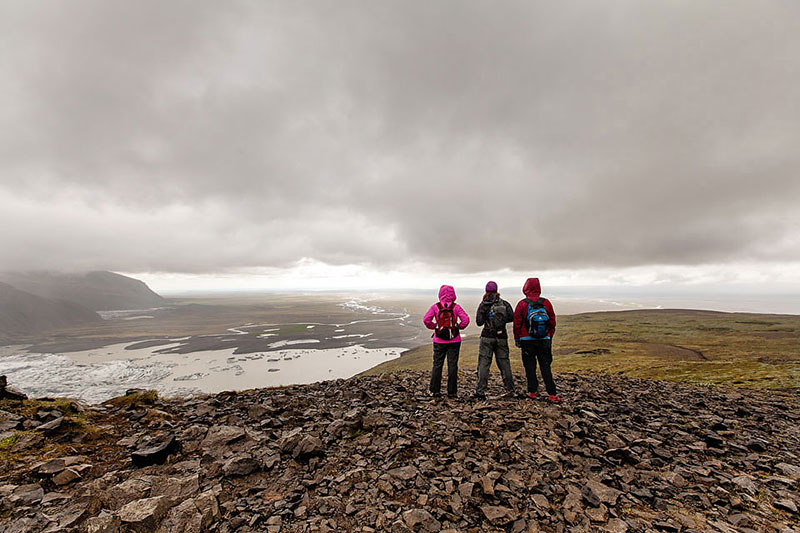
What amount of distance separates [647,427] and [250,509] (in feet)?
40.0

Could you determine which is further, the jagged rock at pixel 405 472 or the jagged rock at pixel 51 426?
the jagged rock at pixel 51 426

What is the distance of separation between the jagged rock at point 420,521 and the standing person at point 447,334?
688 cm

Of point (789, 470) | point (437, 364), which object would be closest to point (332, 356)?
point (437, 364)

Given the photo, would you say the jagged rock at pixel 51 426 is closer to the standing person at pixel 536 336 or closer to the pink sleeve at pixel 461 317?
the pink sleeve at pixel 461 317

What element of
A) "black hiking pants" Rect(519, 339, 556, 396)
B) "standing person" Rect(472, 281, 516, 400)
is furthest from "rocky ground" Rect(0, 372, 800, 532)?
"standing person" Rect(472, 281, 516, 400)

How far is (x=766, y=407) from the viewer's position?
12578 mm

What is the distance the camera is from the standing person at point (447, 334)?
42.1ft

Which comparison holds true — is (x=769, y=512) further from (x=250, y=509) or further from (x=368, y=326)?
(x=368, y=326)

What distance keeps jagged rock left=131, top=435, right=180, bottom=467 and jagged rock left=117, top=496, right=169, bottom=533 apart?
1.83 m

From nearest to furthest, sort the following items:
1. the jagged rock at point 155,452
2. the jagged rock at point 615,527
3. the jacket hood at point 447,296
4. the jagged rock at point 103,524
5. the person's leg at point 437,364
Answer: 1. the jagged rock at point 103,524
2. the jagged rock at point 615,527
3. the jagged rock at point 155,452
4. the person's leg at point 437,364
5. the jacket hood at point 447,296

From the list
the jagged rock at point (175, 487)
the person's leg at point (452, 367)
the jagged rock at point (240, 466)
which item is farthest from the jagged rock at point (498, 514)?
the person's leg at point (452, 367)

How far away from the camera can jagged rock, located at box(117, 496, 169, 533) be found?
5.58 metres

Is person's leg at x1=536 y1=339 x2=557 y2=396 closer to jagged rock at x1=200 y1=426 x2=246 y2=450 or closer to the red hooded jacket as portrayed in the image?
the red hooded jacket

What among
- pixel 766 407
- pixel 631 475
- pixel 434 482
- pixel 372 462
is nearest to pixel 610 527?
pixel 631 475
